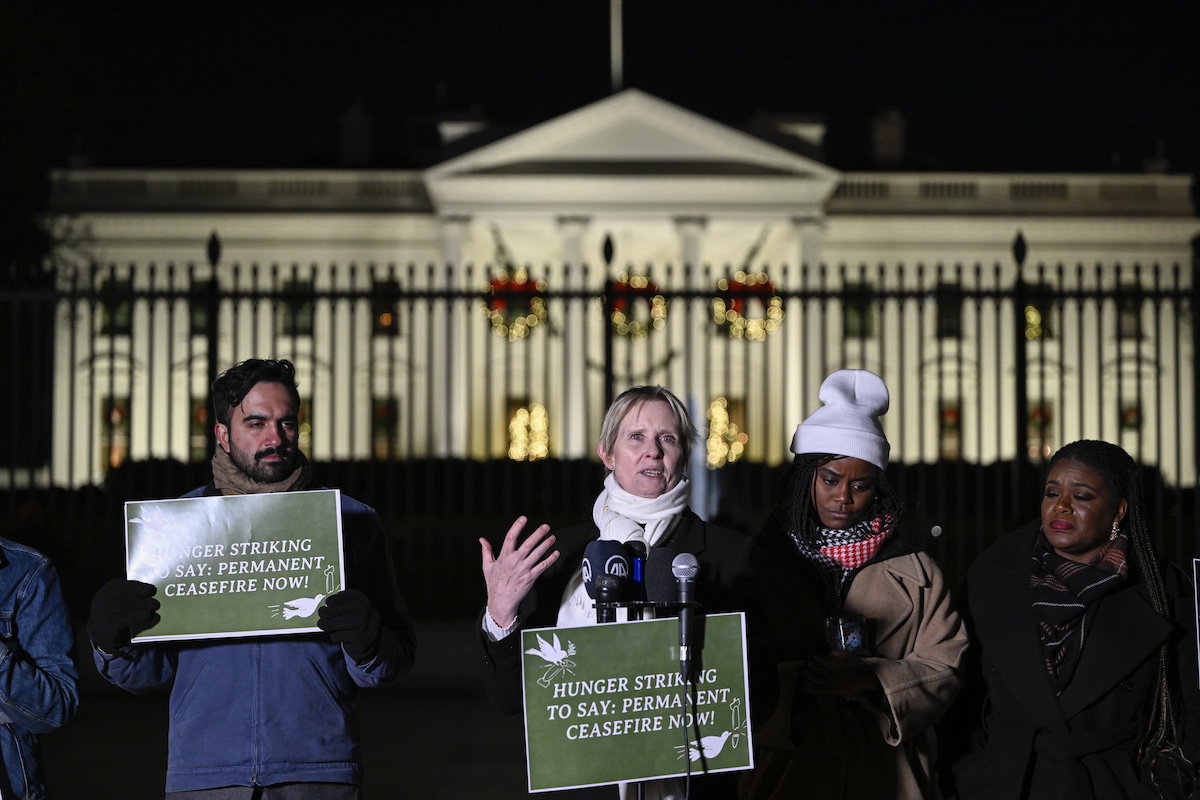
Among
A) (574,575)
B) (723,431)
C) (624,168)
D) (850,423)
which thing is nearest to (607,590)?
(574,575)

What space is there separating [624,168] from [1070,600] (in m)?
34.0

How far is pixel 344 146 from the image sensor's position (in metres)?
46.2

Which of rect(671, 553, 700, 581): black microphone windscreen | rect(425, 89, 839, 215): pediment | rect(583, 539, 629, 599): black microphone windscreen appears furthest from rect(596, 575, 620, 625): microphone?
rect(425, 89, 839, 215): pediment

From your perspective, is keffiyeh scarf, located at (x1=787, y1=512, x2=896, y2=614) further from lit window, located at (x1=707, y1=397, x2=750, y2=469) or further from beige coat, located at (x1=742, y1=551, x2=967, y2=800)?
lit window, located at (x1=707, y1=397, x2=750, y2=469)

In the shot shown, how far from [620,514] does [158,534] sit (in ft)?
3.34

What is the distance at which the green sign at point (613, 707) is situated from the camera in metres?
2.57

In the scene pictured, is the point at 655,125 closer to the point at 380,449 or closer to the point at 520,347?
the point at 520,347

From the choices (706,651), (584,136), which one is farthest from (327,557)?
(584,136)

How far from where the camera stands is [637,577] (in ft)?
8.49

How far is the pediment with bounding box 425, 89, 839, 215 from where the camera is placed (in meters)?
35.9

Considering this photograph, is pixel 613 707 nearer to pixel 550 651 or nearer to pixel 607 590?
pixel 550 651

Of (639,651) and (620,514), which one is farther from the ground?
(620,514)

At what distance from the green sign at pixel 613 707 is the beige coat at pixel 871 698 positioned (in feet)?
0.92

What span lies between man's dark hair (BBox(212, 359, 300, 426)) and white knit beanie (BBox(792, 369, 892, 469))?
3.92 ft
